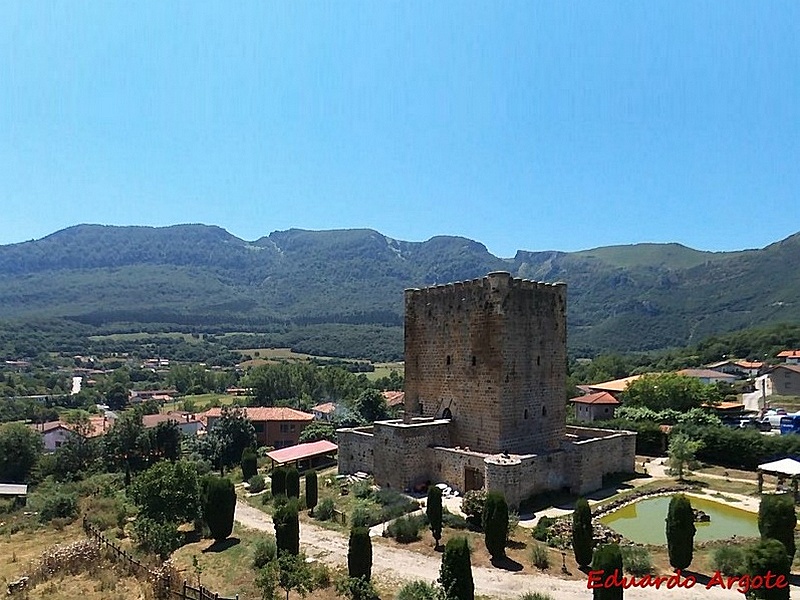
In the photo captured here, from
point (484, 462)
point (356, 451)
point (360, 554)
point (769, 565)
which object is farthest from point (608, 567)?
point (356, 451)

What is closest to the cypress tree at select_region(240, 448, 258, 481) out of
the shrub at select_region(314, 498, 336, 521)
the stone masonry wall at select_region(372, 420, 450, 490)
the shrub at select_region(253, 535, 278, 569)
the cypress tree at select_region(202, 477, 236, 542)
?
the stone masonry wall at select_region(372, 420, 450, 490)

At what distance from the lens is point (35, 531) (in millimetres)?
30375

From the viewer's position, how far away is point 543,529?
22062 millimetres

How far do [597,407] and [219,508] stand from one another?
41.4 m

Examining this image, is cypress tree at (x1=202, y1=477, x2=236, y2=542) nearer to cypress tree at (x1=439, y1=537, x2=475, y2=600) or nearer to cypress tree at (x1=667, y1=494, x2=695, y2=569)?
cypress tree at (x1=439, y1=537, x2=475, y2=600)

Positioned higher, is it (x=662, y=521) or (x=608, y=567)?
(x=608, y=567)

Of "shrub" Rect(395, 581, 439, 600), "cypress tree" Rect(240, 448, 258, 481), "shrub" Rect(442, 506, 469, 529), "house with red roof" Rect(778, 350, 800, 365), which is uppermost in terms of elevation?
"house with red roof" Rect(778, 350, 800, 365)

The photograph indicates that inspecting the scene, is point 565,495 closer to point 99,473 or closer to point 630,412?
point 630,412

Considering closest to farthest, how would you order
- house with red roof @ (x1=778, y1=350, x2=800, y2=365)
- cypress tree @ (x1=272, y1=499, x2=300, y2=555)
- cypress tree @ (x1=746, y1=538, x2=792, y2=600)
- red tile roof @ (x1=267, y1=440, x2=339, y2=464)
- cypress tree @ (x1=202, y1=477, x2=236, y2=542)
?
1. cypress tree @ (x1=746, y1=538, x2=792, y2=600)
2. cypress tree @ (x1=272, y1=499, x2=300, y2=555)
3. cypress tree @ (x1=202, y1=477, x2=236, y2=542)
4. red tile roof @ (x1=267, y1=440, x2=339, y2=464)
5. house with red roof @ (x1=778, y1=350, x2=800, y2=365)

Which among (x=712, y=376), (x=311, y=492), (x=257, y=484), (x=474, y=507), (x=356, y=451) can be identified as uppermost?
(x=712, y=376)

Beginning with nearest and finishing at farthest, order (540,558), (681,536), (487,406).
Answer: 1. (681,536)
2. (540,558)
3. (487,406)

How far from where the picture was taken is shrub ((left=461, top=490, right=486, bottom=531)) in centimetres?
2245

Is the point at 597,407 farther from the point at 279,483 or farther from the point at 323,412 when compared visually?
the point at 279,483

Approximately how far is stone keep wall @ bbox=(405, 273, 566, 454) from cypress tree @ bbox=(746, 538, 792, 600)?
44.0ft
